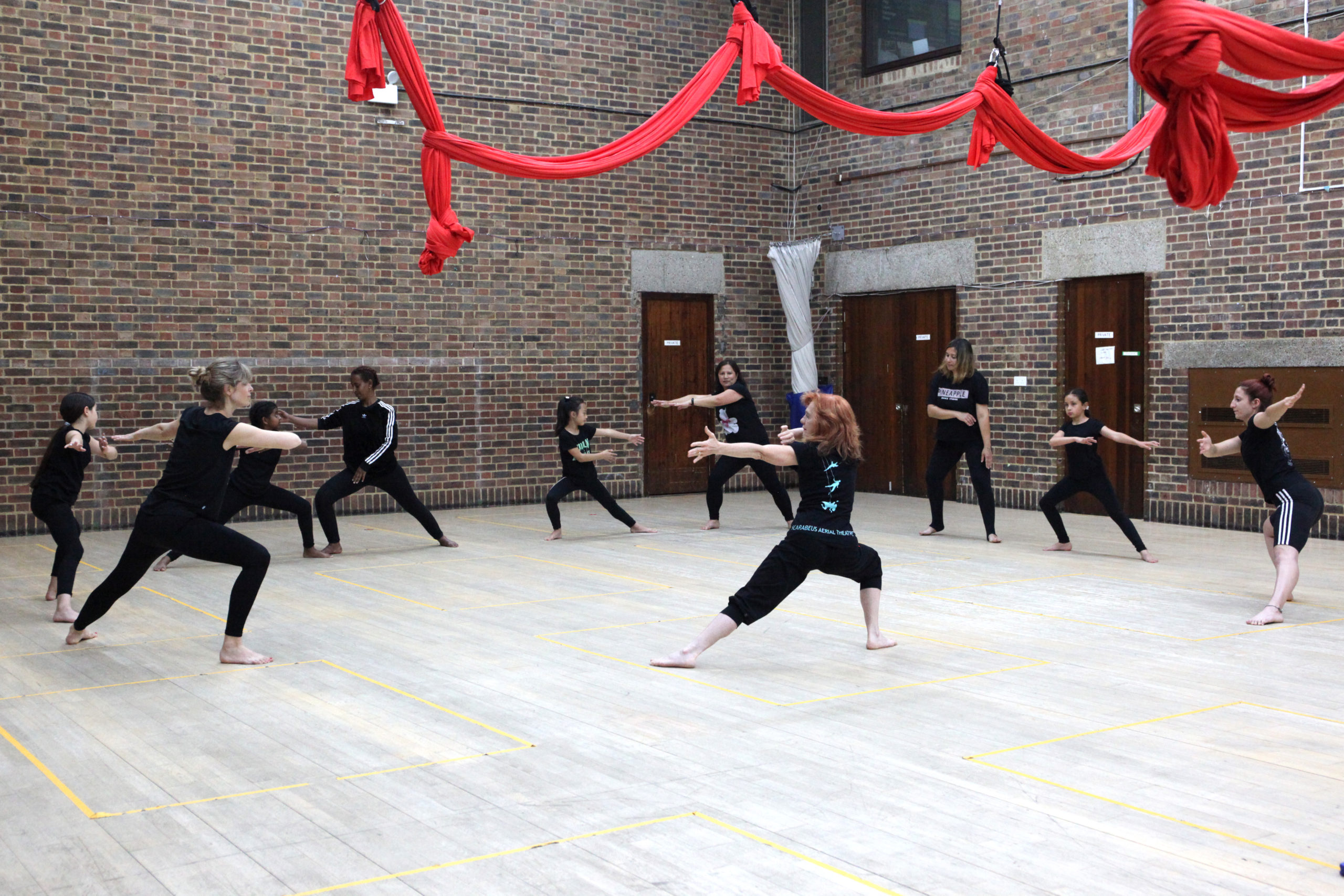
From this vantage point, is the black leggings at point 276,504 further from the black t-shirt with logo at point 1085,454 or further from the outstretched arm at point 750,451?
the black t-shirt with logo at point 1085,454

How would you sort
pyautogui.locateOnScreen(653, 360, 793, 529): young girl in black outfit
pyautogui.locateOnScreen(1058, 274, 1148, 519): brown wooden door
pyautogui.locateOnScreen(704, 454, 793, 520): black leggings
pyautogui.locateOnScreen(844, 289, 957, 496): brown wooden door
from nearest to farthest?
pyautogui.locateOnScreen(653, 360, 793, 529): young girl in black outfit → pyautogui.locateOnScreen(704, 454, 793, 520): black leggings → pyautogui.locateOnScreen(1058, 274, 1148, 519): brown wooden door → pyautogui.locateOnScreen(844, 289, 957, 496): brown wooden door

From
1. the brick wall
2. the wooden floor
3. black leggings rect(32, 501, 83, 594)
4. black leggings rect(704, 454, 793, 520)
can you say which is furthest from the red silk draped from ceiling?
the brick wall

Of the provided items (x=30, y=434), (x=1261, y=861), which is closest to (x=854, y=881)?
(x=1261, y=861)

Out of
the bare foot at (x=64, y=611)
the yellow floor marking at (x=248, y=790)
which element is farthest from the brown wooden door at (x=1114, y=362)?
the bare foot at (x=64, y=611)

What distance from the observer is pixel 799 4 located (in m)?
15.2

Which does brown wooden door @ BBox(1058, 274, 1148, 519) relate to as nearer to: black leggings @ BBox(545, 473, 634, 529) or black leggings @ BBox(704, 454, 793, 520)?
black leggings @ BBox(704, 454, 793, 520)

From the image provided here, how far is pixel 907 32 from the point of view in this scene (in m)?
14.0

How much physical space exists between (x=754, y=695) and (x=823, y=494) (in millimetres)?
1043

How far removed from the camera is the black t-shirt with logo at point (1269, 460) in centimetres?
739

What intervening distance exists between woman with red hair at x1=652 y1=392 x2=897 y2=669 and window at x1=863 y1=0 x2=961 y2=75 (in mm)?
8745

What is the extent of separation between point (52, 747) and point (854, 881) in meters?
3.10

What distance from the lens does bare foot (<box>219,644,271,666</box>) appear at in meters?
6.11

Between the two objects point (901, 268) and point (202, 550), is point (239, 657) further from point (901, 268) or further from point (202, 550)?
point (901, 268)

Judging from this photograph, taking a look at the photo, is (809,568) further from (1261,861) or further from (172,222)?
(172,222)
